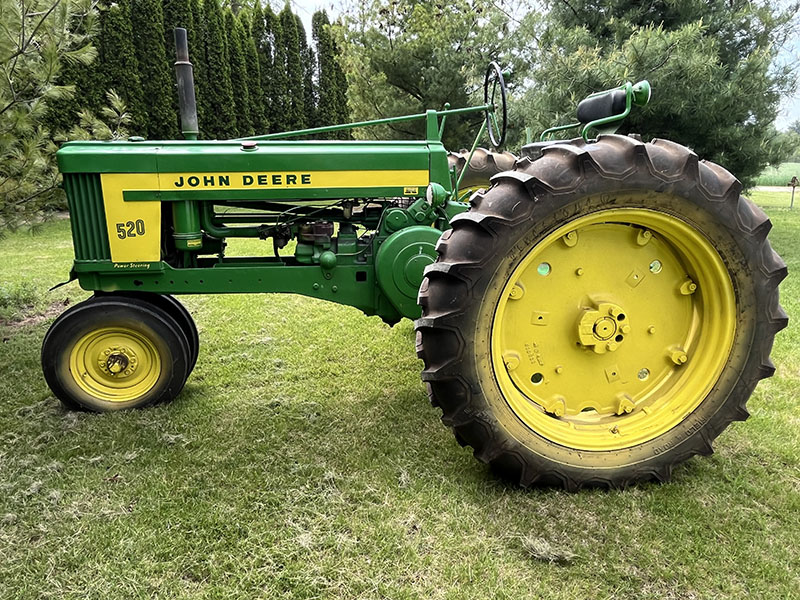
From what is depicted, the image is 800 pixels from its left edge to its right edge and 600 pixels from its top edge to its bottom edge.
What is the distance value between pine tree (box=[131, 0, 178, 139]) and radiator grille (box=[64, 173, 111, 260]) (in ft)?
28.1

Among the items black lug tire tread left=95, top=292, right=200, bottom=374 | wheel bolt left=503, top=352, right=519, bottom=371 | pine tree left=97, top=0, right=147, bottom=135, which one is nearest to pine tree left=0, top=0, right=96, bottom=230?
black lug tire tread left=95, top=292, right=200, bottom=374

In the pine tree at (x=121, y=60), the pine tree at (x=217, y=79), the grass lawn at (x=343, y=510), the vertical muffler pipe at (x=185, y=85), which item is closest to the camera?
the grass lawn at (x=343, y=510)

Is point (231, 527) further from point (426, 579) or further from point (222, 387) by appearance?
point (222, 387)

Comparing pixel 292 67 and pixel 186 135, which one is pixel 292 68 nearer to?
pixel 292 67

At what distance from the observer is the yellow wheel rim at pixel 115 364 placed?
2.74m

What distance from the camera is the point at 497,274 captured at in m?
1.92

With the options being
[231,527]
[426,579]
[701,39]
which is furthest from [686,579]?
[701,39]

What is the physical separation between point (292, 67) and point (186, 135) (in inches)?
414

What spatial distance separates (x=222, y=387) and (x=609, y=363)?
205 cm

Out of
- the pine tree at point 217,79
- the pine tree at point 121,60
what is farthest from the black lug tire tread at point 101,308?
the pine tree at point 217,79

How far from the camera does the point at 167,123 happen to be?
34.0ft

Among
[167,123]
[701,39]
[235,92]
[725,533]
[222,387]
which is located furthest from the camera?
[235,92]

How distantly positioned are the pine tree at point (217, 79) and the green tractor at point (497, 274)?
29.1 feet

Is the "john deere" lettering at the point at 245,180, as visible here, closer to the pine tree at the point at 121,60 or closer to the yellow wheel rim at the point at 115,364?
the yellow wheel rim at the point at 115,364
